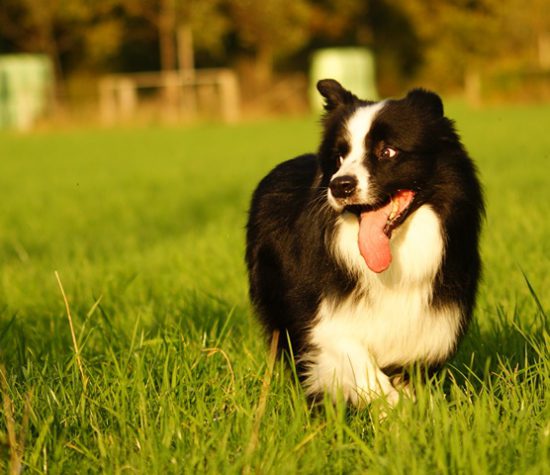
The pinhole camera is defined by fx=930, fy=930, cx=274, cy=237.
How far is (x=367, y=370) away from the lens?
11.6 ft

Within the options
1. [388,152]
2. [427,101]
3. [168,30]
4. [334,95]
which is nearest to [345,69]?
[168,30]

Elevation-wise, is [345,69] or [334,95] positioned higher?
[334,95]

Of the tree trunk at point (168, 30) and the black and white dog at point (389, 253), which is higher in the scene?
the tree trunk at point (168, 30)

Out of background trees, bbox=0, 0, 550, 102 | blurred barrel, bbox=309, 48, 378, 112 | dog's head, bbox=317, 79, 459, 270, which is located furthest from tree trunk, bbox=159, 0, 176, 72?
dog's head, bbox=317, 79, 459, 270

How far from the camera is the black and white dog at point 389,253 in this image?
11.8 ft

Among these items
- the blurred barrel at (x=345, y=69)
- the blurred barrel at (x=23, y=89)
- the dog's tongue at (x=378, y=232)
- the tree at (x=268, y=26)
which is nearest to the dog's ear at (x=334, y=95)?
the dog's tongue at (x=378, y=232)

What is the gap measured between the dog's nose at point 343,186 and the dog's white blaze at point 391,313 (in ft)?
0.59

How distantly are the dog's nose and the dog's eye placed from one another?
0.24 m

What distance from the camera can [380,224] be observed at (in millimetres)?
3604

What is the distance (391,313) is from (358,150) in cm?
65

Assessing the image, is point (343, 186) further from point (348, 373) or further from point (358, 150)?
point (348, 373)

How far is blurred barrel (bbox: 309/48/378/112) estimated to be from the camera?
42.5m

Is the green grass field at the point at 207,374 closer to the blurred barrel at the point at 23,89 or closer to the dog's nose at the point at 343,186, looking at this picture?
the dog's nose at the point at 343,186

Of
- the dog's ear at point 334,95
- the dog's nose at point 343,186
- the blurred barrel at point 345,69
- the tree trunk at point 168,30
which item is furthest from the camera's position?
the blurred barrel at point 345,69
